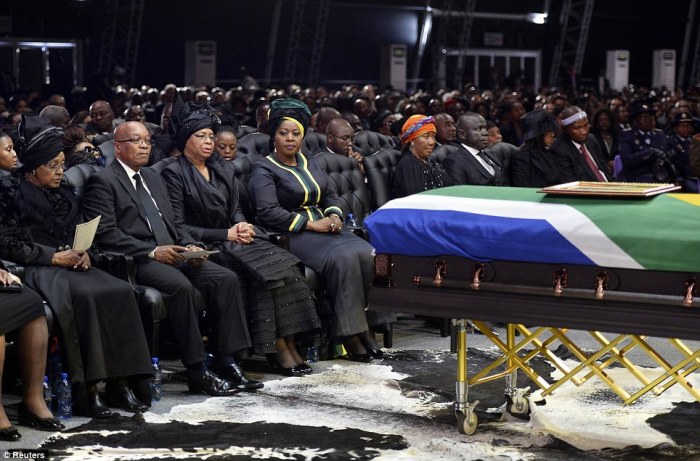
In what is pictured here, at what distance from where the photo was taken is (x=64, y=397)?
18.6 feet

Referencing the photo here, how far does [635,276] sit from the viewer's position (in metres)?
4.70

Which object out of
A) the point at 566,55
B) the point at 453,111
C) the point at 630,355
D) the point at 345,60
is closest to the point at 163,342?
the point at 630,355

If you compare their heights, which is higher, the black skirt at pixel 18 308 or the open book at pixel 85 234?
the open book at pixel 85 234

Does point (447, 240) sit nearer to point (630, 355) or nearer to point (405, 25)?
point (630, 355)

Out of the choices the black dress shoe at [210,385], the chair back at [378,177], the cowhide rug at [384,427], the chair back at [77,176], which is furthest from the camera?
the chair back at [378,177]

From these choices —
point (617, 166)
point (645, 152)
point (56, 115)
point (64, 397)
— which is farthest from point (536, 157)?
point (64, 397)

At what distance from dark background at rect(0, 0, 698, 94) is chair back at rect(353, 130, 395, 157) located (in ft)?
44.0

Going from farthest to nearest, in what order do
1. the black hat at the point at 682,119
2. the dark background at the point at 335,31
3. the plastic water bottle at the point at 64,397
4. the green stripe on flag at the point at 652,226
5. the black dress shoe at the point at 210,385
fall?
the dark background at the point at 335,31, the black hat at the point at 682,119, the black dress shoe at the point at 210,385, the plastic water bottle at the point at 64,397, the green stripe on flag at the point at 652,226

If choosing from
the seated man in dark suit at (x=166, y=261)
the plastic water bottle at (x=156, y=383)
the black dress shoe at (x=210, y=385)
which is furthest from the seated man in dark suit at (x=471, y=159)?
the plastic water bottle at (x=156, y=383)

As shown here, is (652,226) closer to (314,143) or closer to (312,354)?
(312,354)

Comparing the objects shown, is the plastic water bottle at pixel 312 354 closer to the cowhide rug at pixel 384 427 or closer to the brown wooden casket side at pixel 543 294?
the cowhide rug at pixel 384 427

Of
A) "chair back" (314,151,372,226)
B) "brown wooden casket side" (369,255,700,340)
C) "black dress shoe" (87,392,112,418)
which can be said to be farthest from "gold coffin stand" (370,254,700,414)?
"chair back" (314,151,372,226)

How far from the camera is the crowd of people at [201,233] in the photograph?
5738 mm

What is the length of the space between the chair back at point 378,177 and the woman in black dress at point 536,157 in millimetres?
960
